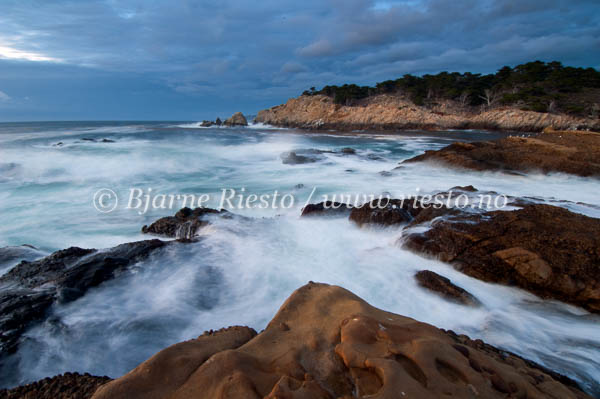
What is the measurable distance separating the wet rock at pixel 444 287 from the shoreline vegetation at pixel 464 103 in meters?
35.2

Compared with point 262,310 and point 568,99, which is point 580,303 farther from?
point 568,99

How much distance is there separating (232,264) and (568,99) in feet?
153

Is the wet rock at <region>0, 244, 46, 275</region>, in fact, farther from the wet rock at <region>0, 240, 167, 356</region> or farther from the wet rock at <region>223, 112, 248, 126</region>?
the wet rock at <region>223, 112, 248, 126</region>

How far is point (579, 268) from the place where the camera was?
333 centimetres

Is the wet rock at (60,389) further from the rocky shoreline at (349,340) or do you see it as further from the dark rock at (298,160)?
the dark rock at (298,160)

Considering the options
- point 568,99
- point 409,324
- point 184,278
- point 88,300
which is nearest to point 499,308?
point 409,324

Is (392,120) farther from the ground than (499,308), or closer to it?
farther from the ground

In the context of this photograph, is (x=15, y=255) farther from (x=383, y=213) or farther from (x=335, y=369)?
(x=383, y=213)

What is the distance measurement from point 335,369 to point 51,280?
3.72m

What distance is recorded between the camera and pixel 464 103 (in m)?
40.3

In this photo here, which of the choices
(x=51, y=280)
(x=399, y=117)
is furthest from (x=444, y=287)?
(x=399, y=117)

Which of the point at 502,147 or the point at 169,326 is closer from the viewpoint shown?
the point at 169,326

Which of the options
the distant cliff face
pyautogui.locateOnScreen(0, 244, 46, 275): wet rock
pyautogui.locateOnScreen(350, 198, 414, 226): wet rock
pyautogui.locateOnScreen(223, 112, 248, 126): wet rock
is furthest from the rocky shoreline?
pyautogui.locateOnScreen(223, 112, 248, 126): wet rock

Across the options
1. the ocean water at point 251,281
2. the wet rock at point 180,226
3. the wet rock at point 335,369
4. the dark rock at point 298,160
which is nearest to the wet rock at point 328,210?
the ocean water at point 251,281
